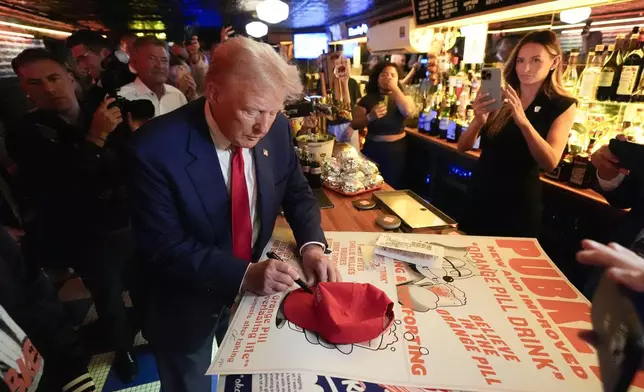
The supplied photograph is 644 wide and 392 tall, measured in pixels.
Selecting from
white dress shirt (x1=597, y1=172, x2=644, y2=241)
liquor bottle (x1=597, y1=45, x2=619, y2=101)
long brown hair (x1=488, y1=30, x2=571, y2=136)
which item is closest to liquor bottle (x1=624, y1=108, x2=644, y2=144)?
liquor bottle (x1=597, y1=45, x2=619, y2=101)

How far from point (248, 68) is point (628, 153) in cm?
125

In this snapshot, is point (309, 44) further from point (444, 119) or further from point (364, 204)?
point (364, 204)

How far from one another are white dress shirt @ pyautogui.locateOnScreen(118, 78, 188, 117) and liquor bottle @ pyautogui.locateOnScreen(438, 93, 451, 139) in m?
2.24

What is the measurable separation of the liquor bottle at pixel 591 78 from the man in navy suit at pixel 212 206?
74.3 inches

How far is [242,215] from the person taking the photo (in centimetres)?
122

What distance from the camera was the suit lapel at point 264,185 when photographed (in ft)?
4.09

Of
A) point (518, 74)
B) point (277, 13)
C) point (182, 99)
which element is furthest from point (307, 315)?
point (277, 13)

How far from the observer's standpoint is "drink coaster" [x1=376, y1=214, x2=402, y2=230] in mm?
1440

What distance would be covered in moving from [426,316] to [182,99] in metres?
2.83

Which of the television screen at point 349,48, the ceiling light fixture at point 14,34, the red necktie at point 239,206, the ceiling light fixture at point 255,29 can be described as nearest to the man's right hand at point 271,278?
the red necktie at point 239,206

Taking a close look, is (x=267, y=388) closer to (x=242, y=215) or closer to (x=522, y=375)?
(x=522, y=375)

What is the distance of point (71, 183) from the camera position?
189 centimetres

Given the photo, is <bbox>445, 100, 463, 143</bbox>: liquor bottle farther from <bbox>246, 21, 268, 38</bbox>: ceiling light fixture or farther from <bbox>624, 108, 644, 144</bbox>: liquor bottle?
<bbox>246, 21, 268, 38</bbox>: ceiling light fixture

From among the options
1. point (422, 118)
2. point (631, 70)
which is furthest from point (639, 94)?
point (422, 118)
